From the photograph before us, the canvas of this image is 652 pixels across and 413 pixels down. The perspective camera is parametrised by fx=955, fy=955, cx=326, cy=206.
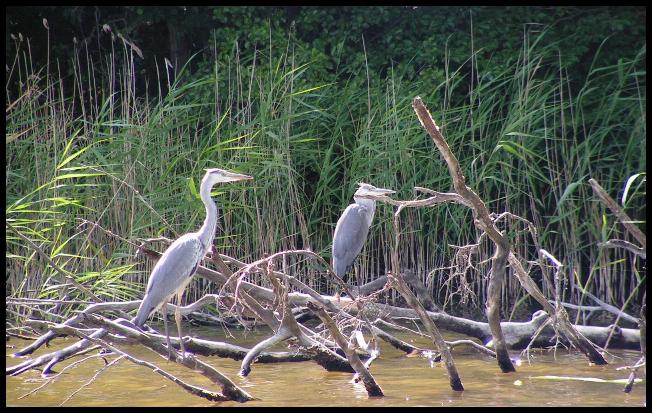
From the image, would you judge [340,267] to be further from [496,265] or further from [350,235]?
[496,265]

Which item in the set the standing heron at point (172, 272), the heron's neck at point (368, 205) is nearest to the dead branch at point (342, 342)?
the standing heron at point (172, 272)

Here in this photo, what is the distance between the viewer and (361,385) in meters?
4.61

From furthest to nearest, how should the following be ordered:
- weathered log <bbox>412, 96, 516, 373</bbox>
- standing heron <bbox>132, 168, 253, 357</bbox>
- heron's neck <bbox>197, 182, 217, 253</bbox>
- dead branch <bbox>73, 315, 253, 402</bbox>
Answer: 1. heron's neck <bbox>197, 182, 217, 253</bbox>
2. standing heron <bbox>132, 168, 253, 357</bbox>
3. dead branch <bbox>73, 315, 253, 402</bbox>
4. weathered log <bbox>412, 96, 516, 373</bbox>

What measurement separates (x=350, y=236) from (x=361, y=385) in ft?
5.24

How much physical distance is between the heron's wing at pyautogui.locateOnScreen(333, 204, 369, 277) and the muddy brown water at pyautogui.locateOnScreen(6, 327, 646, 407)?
791 millimetres

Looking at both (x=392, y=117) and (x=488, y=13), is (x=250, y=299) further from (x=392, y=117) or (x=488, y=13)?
(x=488, y=13)

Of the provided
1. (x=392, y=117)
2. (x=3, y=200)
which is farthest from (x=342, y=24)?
(x=3, y=200)

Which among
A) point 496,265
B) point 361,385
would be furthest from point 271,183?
point 496,265

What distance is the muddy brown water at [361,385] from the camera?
433 centimetres

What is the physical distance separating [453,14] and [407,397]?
5002 mm

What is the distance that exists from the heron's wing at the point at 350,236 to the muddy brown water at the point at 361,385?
79 centimetres

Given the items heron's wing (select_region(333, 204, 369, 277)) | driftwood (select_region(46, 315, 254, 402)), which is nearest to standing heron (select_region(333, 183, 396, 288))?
heron's wing (select_region(333, 204, 369, 277))

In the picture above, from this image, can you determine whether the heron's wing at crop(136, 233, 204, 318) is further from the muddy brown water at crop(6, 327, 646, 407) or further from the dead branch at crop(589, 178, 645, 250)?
the dead branch at crop(589, 178, 645, 250)

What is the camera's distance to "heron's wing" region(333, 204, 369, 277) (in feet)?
19.8
